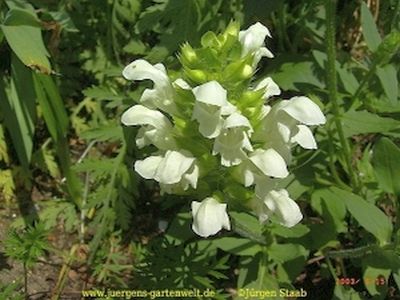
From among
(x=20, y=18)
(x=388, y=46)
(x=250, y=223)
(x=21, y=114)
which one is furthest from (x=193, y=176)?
(x=21, y=114)

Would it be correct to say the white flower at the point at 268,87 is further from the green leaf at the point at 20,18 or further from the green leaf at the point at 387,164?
the green leaf at the point at 20,18

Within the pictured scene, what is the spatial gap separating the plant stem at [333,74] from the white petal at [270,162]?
676mm

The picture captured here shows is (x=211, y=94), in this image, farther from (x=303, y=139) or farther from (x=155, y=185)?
(x=155, y=185)

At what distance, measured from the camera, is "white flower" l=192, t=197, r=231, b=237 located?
1.94 m

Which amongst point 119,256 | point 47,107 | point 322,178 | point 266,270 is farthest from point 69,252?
point 322,178

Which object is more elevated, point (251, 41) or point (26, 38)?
point (251, 41)

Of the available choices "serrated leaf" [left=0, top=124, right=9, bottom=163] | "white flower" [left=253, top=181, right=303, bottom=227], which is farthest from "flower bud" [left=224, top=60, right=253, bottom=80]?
"serrated leaf" [left=0, top=124, right=9, bottom=163]

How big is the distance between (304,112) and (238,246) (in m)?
0.87

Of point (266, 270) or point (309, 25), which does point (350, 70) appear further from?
point (266, 270)

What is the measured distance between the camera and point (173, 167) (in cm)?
194

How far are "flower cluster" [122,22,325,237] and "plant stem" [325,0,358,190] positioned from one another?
45 cm

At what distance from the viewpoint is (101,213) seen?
9.75ft

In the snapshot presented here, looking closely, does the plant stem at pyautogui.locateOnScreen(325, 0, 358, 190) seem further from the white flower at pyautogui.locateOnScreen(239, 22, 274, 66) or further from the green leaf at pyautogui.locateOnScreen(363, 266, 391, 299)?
the white flower at pyautogui.locateOnScreen(239, 22, 274, 66)
